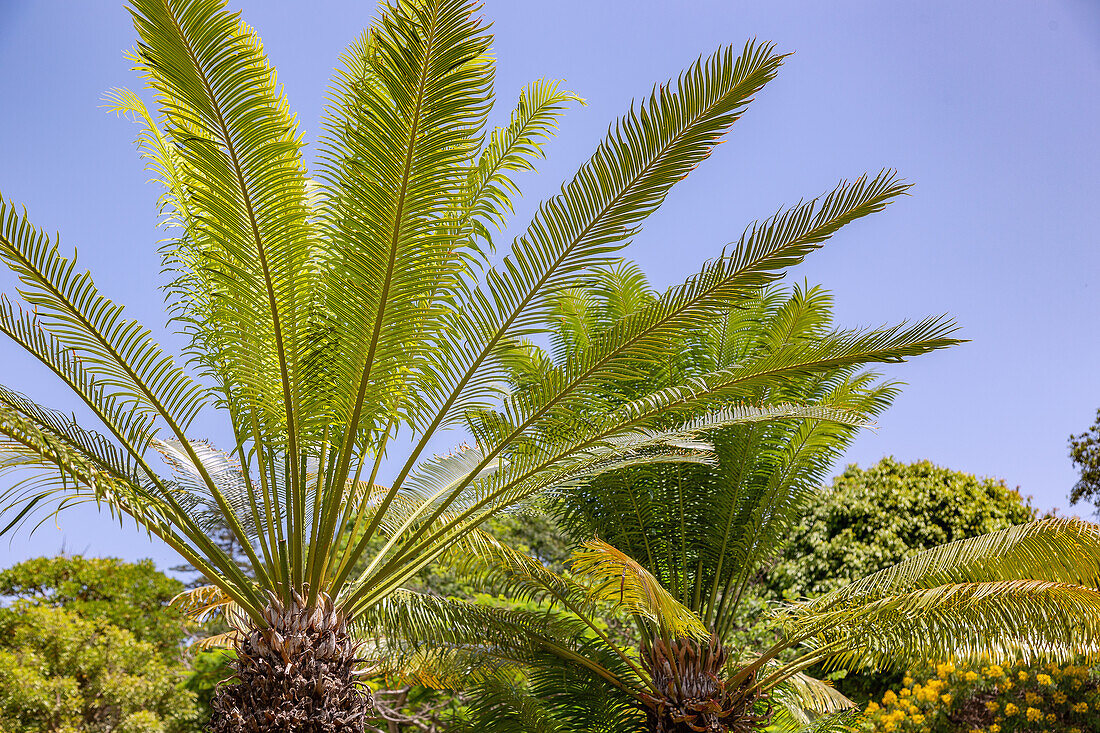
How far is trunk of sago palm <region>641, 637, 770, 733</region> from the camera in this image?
7.13m

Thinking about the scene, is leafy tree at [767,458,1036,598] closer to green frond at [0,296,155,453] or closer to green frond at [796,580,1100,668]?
green frond at [796,580,1100,668]

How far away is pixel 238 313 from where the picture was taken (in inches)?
222

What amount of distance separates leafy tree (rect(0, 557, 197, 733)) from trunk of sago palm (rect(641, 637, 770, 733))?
7.06m

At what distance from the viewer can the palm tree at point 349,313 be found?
16.1 feet

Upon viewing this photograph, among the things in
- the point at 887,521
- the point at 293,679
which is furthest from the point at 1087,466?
the point at 293,679

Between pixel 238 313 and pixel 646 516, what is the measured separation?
4450 mm

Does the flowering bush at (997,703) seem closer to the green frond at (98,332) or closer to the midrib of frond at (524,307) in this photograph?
the midrib of frond at (524,307)

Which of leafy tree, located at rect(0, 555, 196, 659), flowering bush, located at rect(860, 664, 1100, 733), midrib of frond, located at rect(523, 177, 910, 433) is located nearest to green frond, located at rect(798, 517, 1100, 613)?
midrib of frond, located at rect(523, 177, 910, 433)

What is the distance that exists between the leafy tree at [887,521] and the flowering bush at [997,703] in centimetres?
250

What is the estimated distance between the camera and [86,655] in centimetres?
1065

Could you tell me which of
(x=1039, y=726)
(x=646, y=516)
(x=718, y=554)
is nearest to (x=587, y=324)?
(x=646, y=516)

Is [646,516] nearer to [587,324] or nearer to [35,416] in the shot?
[587,324]

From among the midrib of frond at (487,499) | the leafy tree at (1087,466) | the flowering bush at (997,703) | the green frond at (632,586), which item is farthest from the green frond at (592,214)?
the leafy tree at (1087,466)

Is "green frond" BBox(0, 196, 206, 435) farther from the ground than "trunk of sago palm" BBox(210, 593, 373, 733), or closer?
farther from the ground
